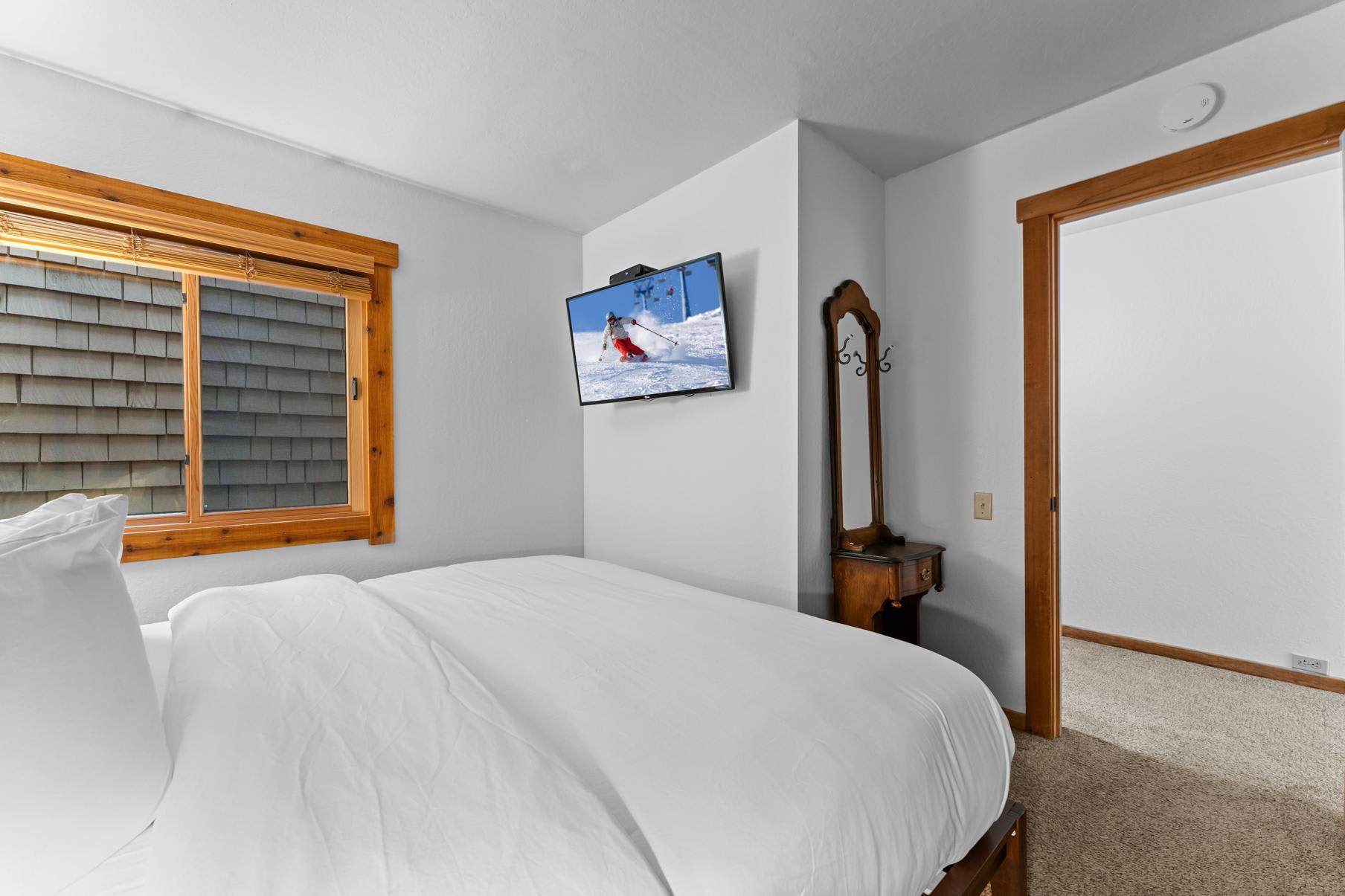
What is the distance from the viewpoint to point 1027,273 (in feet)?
8.05

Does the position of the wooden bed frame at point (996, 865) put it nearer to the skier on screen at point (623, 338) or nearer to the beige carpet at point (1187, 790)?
the beige carpet at point (1187, 790)

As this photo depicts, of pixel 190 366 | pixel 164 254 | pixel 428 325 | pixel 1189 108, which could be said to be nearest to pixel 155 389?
pixel 190 366

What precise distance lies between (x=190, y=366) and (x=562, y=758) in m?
2.50

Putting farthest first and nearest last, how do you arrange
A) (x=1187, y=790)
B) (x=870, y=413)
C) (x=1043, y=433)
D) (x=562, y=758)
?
1. (x=870, y=413)
2. (x=1043, y=433)
3. (x=1187, y=790)
4. (x=562, y=758)

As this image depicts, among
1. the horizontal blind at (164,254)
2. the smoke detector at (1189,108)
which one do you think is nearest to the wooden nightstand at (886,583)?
the smoke detector at (1189,108)

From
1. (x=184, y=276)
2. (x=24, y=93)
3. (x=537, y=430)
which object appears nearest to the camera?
(x=24, y=93)

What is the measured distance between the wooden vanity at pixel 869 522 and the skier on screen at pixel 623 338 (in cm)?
93

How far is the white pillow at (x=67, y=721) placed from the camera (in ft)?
2.10

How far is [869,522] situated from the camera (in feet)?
9.05

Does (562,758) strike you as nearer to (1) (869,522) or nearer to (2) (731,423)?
(2) (731,423)

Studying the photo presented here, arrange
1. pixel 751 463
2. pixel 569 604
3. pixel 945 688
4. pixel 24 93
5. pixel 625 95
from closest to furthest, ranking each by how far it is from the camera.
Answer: pixel 945 688, pixel 569 604, pixel 24 93, pixel 625 95, pixel 751 463

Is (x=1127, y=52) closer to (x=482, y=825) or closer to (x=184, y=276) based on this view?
(x=482, y=825)

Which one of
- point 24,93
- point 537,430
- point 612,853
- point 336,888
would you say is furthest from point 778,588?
→ point 24,93

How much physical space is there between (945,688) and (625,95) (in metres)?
2.24
